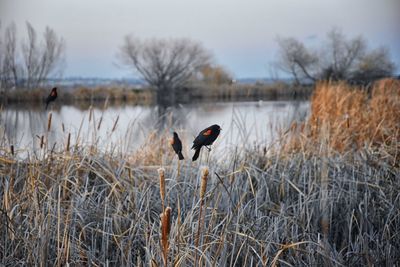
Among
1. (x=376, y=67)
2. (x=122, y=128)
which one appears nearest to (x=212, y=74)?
(x=376, y=67)

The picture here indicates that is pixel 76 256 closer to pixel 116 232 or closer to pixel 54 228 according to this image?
pixel 54 228

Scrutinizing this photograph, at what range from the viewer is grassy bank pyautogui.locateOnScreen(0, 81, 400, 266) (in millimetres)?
1468

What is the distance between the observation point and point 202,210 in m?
1.09

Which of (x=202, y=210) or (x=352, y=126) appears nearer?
(x=202, y=210)

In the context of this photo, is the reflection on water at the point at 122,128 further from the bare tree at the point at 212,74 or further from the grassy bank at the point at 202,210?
the bare tree at the point at 212,74

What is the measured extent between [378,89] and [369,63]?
5.93 meters

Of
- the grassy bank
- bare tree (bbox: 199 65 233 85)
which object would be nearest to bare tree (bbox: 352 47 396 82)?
bare tree (bbox: 199 65 233 85)

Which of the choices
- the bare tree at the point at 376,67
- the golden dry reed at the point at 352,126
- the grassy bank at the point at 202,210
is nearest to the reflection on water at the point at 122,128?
the grassy bank at the point at 202,210

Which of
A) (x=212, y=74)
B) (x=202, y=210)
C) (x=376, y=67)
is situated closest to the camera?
(x=202, y=210)

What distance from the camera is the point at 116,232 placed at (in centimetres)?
191

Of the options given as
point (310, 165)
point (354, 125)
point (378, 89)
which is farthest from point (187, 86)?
point (310, 165)

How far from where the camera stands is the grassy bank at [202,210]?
147 centimetres

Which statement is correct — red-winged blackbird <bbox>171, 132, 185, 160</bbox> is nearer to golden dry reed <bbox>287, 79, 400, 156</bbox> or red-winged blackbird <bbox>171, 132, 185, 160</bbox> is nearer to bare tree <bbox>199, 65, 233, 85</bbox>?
golden dry reed <bbox>287, 79, 400, 156</bbox>

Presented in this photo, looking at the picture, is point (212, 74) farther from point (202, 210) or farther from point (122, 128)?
point (202, 210)
